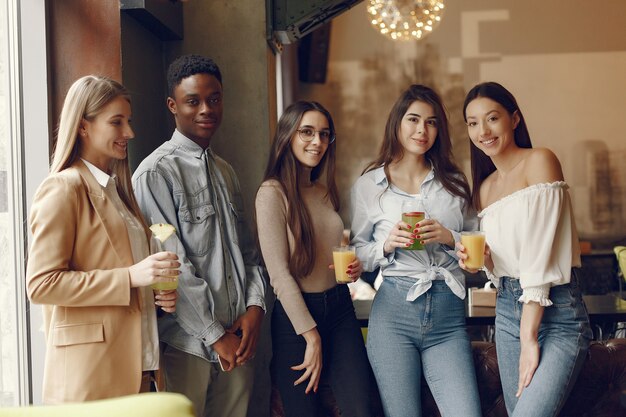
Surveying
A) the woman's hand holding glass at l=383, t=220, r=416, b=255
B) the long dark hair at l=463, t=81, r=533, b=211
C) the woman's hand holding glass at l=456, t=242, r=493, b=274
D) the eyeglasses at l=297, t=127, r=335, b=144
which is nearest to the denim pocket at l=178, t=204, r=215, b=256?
the eyeglasses at l=297, t=127, r=335, b=144

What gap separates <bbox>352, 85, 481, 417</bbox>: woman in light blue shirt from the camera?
2775mm

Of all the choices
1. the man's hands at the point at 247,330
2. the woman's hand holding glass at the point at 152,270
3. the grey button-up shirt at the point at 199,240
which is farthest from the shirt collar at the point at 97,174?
the man's hands at the point at 247,330

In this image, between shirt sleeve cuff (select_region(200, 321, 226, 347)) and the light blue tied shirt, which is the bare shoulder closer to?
the light blue tied shirt

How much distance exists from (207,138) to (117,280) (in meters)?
0.95

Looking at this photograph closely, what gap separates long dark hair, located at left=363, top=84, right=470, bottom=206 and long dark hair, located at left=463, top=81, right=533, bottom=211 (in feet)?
0.21

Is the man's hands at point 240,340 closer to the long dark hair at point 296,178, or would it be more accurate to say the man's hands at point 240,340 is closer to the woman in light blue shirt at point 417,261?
the long dark hair at point 296,178

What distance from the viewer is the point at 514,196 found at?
2658mm

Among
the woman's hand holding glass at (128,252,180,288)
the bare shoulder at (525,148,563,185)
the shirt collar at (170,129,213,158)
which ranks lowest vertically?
the woman's hand holding glass at (128,252,180,288)

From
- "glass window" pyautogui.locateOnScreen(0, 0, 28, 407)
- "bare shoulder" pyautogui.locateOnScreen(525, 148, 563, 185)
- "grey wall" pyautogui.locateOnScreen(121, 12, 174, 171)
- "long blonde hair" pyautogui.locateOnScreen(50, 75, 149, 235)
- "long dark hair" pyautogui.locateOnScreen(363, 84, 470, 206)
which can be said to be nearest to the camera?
"long blonde hair" pyautogui.locateOnScreen(50, 75, 149, 235)

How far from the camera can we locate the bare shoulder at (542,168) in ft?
8.64

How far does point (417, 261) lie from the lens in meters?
2.90

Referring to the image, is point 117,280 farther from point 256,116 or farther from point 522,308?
point 256,116

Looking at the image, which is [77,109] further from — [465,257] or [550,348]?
[550,348]

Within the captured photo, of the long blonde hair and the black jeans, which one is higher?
the long blonde hair
